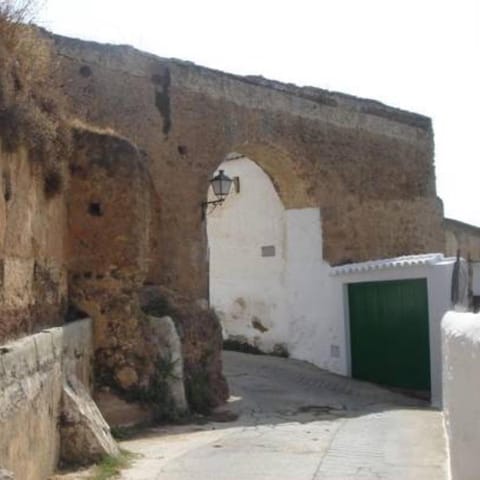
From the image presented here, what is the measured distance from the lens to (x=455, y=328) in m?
5.49

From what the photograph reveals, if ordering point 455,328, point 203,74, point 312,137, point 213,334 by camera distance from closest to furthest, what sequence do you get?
point 455,328, point 213,334, point 203,74, point 312,137

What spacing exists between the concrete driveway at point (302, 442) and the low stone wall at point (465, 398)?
1.28 meters

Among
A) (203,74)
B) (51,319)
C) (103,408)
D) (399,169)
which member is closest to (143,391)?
(103,408)

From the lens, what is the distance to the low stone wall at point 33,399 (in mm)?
4445

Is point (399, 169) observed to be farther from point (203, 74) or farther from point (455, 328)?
point (455, 328)

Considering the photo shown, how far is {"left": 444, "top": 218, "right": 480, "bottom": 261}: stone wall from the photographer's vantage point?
21.3m

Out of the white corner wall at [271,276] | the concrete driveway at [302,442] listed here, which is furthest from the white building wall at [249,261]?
the concrete driveway at [302,442]

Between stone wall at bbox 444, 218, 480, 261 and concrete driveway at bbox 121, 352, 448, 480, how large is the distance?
31.9 feet

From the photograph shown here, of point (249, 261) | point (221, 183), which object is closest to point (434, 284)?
point (221, 183)

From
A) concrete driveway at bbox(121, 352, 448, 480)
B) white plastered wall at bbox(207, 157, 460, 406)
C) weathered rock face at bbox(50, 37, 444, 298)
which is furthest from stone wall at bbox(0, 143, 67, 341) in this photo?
white plastered wall at bbox(207, 157, 460, 406)

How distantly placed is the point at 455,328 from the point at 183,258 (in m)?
7.43

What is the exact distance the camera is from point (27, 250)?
627 cm

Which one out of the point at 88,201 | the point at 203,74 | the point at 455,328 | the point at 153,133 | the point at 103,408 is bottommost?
the point at 103,408

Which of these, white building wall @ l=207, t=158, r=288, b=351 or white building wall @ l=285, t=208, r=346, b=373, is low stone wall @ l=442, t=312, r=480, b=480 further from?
white building wall @ l=207, t=158, r=288, b=351
